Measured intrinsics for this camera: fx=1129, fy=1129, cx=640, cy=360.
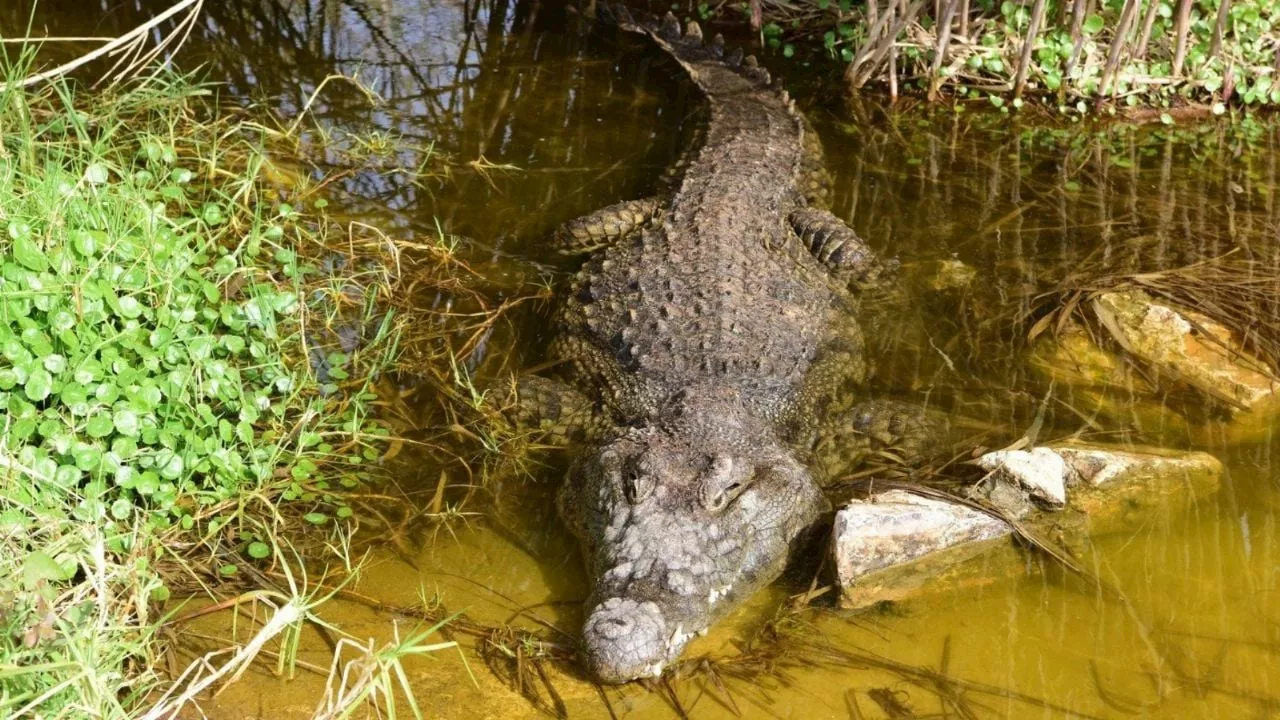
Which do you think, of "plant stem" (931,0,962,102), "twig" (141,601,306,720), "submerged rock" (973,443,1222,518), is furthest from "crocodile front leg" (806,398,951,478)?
"plant stem" (931,0,962,102)

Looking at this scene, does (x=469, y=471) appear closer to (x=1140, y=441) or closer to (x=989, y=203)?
(x=1140, y=441)

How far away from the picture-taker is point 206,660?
2.80 metres

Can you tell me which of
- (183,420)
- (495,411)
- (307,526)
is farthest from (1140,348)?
(183,420)

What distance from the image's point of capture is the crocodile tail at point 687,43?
6.74m

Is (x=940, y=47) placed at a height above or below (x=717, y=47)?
above

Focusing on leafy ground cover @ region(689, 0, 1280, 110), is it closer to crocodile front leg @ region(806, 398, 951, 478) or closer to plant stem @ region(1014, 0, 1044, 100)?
plant stem @ region(1014, 0, 1044, 100)

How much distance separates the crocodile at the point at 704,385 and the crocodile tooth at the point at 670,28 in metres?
1.29

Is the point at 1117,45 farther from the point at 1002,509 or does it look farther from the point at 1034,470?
the point at 1002,509

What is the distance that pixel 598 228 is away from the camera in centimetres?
528

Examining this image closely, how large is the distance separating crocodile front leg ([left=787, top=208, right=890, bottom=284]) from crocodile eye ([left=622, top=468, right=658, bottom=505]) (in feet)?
6.28

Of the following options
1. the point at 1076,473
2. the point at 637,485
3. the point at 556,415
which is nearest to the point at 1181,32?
the point at 1076,473

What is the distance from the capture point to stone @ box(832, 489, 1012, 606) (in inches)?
136

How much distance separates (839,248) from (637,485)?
206 cm

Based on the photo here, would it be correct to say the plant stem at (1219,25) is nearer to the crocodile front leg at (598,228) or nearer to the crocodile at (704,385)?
the crocodile at (704,385)
